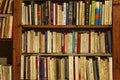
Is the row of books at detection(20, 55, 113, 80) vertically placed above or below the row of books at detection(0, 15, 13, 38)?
below

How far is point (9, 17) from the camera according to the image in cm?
212

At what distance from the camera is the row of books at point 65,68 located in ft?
6.87

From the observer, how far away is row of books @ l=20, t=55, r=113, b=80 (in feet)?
6.87

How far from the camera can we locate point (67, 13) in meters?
2.15

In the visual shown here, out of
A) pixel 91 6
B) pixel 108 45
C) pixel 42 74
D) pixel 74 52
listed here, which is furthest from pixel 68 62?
pixel 91 6

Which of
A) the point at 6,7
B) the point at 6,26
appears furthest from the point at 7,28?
the point at 6,7

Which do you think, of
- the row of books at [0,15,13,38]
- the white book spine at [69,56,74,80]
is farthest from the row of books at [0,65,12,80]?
the white book spine at [69,56,74,80]

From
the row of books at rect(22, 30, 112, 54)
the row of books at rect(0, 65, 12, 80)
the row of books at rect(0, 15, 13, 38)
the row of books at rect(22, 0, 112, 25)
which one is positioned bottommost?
the row of books at rect(0, 65, 12, 80)

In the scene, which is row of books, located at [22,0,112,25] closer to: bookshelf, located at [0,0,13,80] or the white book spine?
bookshelf, located at [0,0,13,80]

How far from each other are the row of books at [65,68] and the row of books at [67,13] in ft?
1.06

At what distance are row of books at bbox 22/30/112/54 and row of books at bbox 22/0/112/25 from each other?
0.33 feet

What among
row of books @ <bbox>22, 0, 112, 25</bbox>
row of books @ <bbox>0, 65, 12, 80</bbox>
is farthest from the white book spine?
row of books @ <bbox>0, 65, 12, 80</bbox>

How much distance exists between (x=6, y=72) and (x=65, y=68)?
1.72 feet

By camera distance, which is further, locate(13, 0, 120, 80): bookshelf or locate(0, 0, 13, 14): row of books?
locate(0, 0, 13, 14): row of books
